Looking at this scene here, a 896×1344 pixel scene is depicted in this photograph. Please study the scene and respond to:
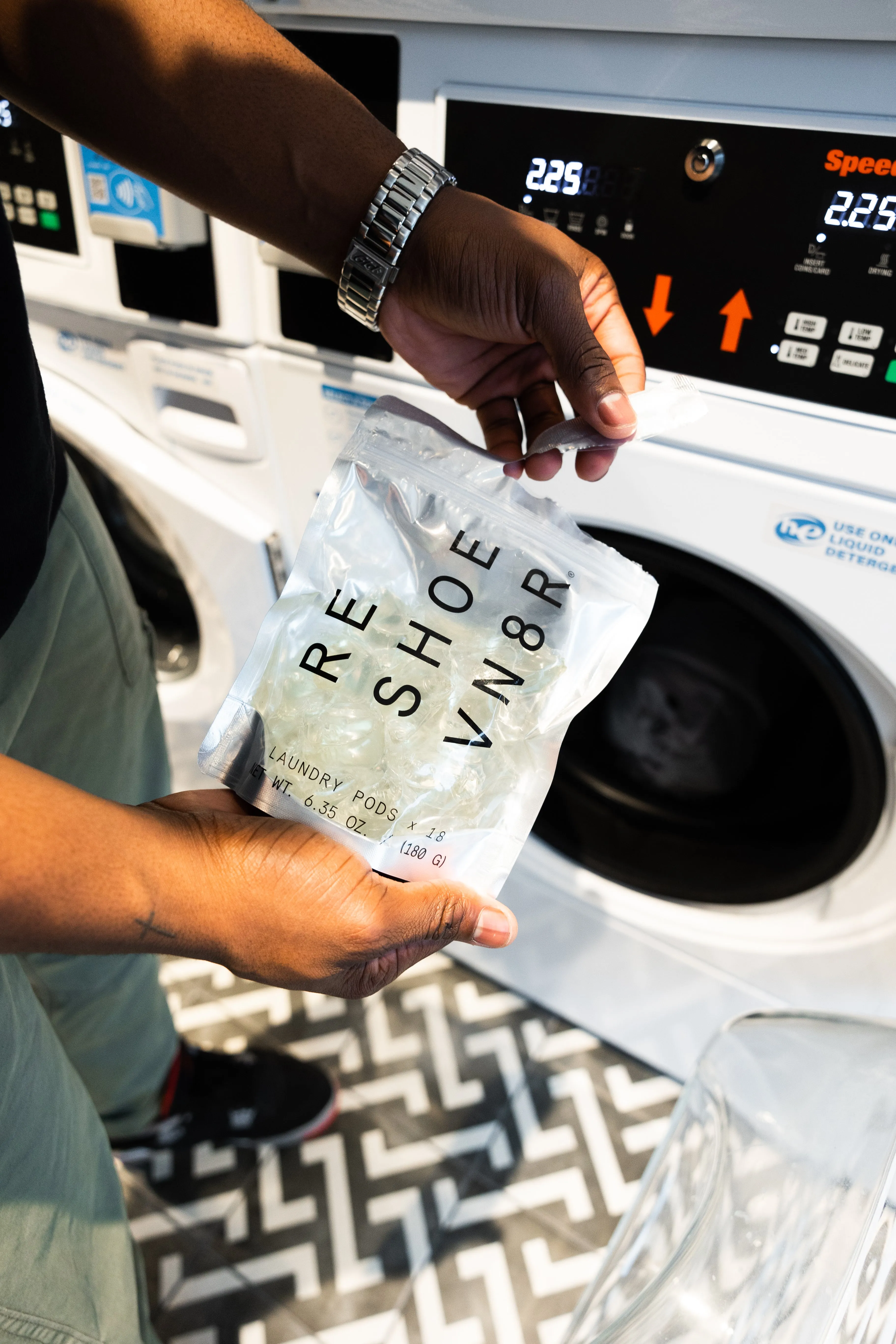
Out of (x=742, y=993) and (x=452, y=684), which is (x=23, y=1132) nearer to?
(x=452, y=684)

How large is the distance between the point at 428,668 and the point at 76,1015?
1.53 ft

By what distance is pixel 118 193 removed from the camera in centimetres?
63

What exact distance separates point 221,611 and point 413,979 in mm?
468

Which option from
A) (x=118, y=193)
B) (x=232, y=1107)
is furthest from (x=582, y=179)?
(x=232, y=1107)

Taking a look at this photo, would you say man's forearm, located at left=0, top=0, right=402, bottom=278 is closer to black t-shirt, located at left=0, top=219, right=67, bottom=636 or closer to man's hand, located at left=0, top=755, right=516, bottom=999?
black t-shirt, located at left=0, top=219, right=67, bottom=636

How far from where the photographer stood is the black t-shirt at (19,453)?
16.8 inches

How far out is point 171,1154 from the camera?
89 centimetres

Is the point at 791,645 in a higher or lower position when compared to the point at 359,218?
lower

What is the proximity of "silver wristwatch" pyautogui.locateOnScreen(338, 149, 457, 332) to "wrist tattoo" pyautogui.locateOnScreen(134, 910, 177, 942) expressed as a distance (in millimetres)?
342

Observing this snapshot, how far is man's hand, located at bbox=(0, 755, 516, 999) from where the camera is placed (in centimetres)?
32

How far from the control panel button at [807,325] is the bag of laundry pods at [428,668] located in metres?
0.18

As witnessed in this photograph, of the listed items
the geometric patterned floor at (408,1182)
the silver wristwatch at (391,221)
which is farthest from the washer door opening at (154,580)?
→ the silver wristwatch at (391,221)

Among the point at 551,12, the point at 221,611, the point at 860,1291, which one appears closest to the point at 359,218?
the point at 551,12

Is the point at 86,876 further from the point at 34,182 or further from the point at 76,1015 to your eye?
the point at 34,182
